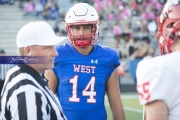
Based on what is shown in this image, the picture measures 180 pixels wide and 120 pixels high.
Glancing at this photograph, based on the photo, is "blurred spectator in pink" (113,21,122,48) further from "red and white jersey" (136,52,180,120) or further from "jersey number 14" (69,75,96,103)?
"red and white jersey" (136,52,180,120)

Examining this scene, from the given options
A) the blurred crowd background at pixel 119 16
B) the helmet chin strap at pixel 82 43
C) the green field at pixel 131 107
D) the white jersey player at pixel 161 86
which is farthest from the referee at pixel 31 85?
the blurred crowd background at pixel 119 16

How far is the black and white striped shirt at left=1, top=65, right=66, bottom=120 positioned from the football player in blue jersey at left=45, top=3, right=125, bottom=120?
0.92 meters

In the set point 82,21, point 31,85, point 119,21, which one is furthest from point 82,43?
point 119,21

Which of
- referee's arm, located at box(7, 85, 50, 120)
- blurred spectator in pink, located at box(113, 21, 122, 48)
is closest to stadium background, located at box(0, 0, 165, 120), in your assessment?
blurred spectator in pink, located at box(113, 21, 122, 48)

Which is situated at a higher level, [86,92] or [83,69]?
[83,69]

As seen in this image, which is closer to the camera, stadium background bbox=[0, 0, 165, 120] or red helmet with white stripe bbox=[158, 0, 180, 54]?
red helmet with white stripe bbox=[158, 0, 180, 54]

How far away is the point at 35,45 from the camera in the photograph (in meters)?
2.75

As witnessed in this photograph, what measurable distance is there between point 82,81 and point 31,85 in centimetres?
110

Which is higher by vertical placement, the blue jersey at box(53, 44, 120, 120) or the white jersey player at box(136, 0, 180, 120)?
the white jersey player at box(136, 0, 180, 120)

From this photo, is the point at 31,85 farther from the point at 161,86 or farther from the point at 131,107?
the point at 131,107

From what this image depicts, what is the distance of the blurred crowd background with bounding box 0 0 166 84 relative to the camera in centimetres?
1741

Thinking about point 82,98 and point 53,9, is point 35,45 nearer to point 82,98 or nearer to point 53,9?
point 82,98

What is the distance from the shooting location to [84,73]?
12.1ft

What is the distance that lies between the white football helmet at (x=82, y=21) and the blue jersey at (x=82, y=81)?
11 cm
